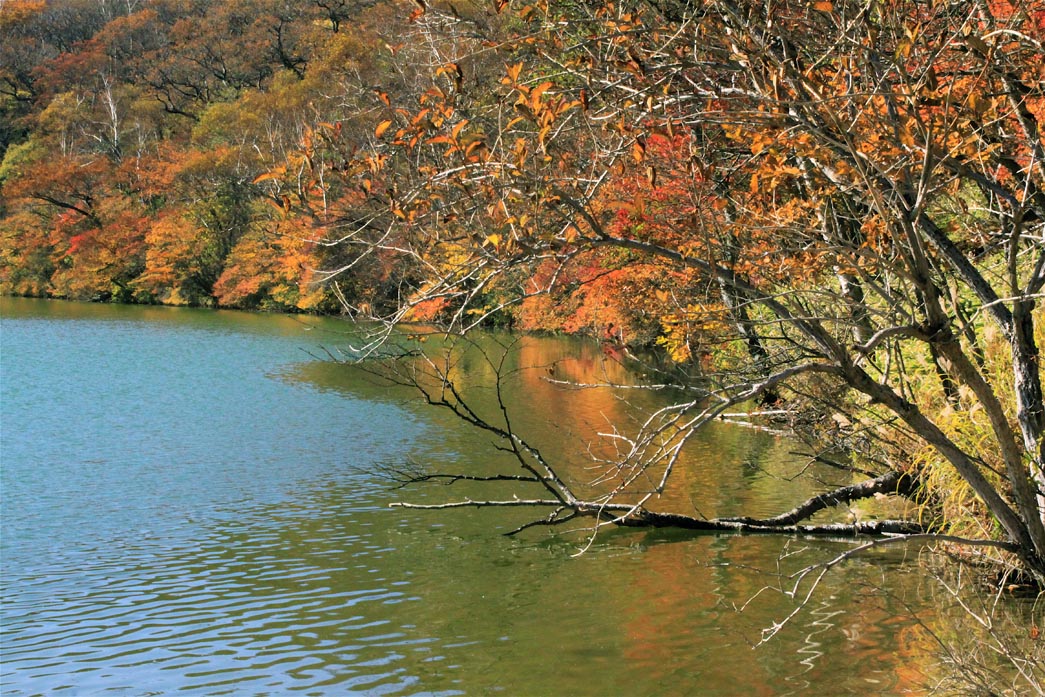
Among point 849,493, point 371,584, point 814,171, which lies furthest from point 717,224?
point 371,584

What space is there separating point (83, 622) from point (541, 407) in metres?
10.6

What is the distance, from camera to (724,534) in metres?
8.78

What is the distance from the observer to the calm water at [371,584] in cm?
594

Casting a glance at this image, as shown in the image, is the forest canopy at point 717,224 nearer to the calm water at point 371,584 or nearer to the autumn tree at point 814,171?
the autumn tree at point 814,171

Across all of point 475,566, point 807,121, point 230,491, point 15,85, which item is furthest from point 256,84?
point 807,121

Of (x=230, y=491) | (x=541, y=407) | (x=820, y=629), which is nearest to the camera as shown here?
(x=820, y=629)

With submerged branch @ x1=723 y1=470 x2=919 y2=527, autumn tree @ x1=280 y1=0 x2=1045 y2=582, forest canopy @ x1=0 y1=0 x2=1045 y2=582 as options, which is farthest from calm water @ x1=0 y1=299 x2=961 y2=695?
autumn tree @ x1=280 y1=0 x2=1045 y2=582

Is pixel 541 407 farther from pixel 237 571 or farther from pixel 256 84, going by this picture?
pixel 256 84

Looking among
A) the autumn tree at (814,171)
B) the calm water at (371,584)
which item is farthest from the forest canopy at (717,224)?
the calm water at (371,584)

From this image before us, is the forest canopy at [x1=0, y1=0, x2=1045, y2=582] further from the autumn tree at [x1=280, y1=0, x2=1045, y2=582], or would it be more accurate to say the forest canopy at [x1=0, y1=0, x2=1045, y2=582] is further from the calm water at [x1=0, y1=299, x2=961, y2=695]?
the calm water at [x1=0, y1=299, x2=961, y2=695]

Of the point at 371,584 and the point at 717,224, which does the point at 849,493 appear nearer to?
the point at 717,224

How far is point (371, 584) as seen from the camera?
778 centimetres

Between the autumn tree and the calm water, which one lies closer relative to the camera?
the autumn tree

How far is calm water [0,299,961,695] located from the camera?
5.94 m
